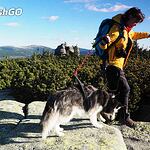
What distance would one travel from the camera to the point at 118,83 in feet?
27.3

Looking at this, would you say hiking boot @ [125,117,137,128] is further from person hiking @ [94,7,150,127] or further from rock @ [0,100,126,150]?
rock @ [0,100,126,150]

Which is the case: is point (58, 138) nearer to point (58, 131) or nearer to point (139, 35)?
point (58, 131)

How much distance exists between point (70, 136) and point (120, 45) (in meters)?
2.14

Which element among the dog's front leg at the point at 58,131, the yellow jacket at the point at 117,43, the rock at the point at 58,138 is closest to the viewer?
the rock at the point at 58,138

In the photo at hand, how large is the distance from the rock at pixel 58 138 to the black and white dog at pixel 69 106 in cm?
22

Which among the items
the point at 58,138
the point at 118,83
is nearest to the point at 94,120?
the point at 118,83

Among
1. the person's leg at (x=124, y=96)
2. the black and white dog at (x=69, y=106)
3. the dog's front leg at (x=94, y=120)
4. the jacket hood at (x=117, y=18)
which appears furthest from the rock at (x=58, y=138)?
the jacket hood at (x=117, y=18)

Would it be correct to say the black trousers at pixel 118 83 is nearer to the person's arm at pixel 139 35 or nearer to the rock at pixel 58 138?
the rock at pixel 58 138

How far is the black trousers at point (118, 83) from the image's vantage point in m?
8.22

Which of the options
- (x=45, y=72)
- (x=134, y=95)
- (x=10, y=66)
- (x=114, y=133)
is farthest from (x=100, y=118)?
(x=10, y=66)

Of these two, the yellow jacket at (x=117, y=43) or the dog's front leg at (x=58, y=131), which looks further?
the yellow jacket at (x=117, y=43)

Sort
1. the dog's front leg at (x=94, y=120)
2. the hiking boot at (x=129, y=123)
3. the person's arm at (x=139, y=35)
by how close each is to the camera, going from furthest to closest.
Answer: the hiking boot at (x=129, y=123), the person's arm at (x=139, y=35), the dog's front leg at (x=94, y=120)

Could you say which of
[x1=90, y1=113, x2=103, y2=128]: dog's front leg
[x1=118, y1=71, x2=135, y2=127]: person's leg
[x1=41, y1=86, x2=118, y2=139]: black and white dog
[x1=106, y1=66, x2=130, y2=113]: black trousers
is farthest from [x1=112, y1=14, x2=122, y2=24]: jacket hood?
[x1=90, y1=113, x2=103, y2=128]: dog's front leg

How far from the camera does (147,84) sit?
11.8 m
